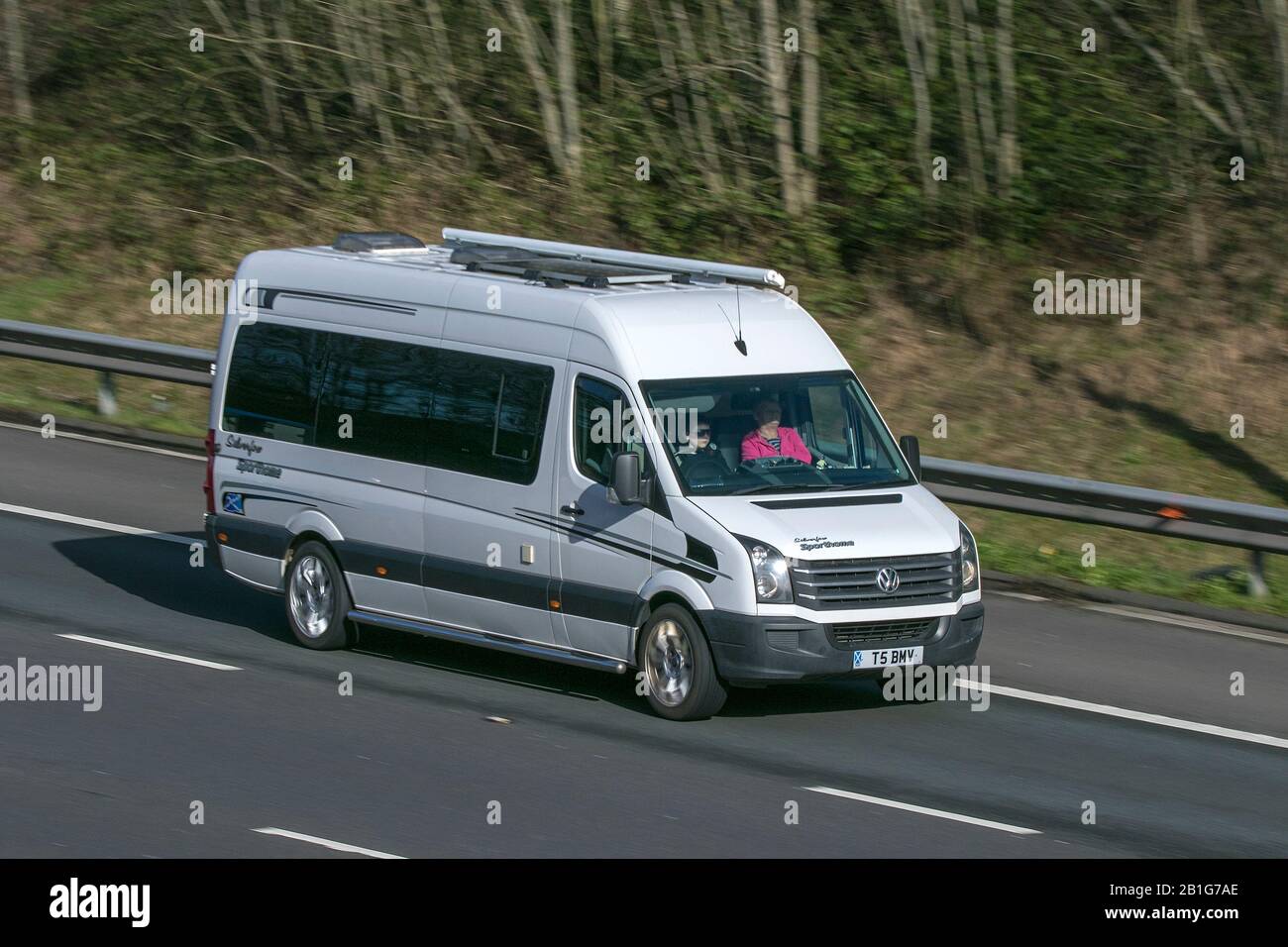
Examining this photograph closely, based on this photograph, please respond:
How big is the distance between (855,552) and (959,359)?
415 inches

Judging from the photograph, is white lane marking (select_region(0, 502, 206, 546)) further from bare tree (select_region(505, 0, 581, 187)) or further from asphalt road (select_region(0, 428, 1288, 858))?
bare tree (select_region(505, 0, 581, 187))

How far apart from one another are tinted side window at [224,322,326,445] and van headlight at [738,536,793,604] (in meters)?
3.78

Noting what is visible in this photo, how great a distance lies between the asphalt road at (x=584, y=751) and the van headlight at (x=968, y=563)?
2.69 ft

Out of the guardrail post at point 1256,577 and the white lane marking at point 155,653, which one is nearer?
the white lane marking at point 155,653

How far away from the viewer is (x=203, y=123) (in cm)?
2889

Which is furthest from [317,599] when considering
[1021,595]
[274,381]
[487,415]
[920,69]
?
[920,69]

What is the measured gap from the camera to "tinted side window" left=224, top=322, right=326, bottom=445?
1324 cm

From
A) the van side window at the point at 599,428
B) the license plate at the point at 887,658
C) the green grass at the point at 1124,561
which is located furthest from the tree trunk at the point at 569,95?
the license plate at the point at 887,658

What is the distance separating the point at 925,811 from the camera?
9.67m

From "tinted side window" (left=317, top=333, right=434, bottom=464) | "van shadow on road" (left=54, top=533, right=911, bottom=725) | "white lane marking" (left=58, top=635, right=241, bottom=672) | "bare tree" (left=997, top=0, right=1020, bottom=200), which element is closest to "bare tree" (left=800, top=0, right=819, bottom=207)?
"bare tree" (left=997, top=0, right=1020, bottom=200)

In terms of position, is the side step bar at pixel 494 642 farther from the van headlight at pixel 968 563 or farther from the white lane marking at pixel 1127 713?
the white lane marking at pixel 1127 713

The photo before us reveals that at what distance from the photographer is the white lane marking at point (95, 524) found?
1619 cm

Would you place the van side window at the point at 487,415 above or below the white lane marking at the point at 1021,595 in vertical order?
above

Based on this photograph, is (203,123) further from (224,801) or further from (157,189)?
(224,801)
